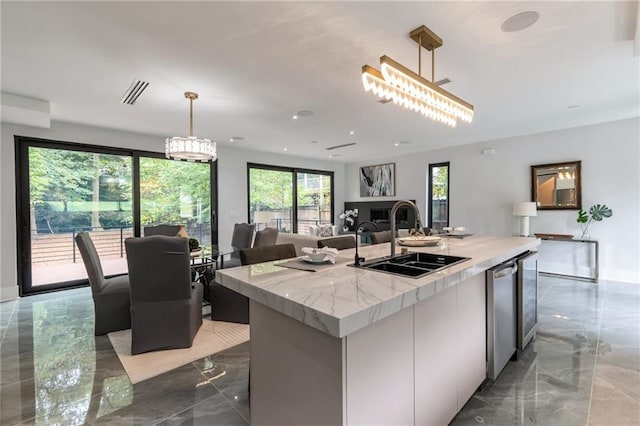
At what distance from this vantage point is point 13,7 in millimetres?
1917

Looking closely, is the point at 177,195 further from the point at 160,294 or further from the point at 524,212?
the point at 524,212

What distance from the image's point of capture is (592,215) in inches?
190

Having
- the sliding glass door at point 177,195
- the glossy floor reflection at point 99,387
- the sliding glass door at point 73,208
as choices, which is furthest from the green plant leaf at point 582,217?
the sliding glass door at point 73,208

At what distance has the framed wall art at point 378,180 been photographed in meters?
7.83

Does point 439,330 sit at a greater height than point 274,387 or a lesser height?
greater

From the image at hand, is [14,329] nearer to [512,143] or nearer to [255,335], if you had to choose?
[255,335]

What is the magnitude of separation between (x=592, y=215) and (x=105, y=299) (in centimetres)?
707

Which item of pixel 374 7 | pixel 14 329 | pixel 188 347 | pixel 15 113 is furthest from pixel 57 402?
pixel 15 113

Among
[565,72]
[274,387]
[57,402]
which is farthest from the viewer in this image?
[565,72]

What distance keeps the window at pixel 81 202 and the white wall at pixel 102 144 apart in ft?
0.30

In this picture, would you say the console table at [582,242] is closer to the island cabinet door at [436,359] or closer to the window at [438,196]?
the window at [438,196]

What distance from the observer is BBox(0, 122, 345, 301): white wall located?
4.12 m

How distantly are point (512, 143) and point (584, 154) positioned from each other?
3.72ft

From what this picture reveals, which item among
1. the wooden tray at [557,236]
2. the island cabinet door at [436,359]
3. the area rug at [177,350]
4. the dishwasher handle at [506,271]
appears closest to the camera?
the island cabinet door at [436,359]
